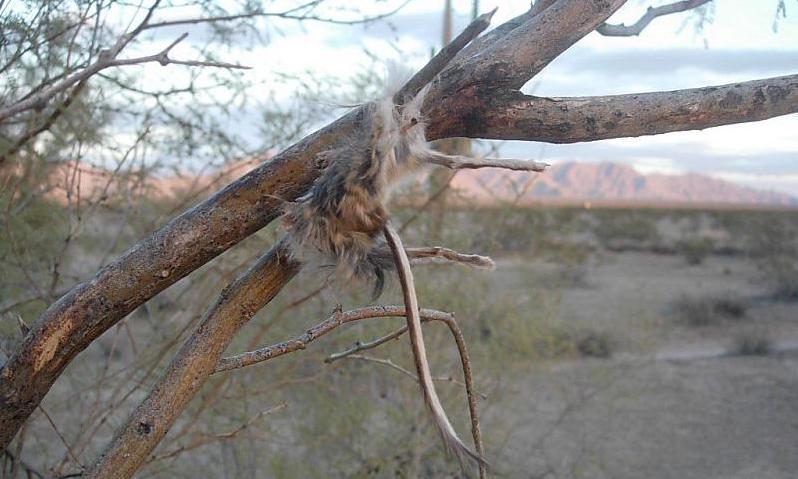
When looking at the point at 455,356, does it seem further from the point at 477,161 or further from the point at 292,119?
the point at 477,161

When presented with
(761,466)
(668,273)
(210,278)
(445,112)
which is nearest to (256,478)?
(210,278)

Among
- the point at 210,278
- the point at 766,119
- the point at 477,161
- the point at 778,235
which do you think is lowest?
the point at 778,235

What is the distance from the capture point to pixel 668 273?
1052 inches

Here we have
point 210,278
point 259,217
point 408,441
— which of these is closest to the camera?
point 259,217

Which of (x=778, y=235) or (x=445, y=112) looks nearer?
(x=445, y=112)

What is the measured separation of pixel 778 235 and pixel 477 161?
3172cm

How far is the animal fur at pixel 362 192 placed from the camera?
1631 millimetres

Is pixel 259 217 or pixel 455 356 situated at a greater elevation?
pixel 259 217

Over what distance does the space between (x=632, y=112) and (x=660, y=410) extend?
8.73 meters

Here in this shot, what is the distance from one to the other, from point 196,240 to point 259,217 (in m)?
0.15

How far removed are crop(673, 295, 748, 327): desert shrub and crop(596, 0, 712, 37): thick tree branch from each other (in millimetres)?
14029

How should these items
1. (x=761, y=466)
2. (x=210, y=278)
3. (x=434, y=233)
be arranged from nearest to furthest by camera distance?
1. (x=210, y=278)
2. (x=434, y=233)
3. (x=761, y=466)

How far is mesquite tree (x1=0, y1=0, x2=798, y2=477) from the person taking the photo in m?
1.89

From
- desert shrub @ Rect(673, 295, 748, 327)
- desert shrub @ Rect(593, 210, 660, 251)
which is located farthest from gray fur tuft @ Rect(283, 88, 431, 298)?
desert shrub @ Rect(593, 210, 660, 251)
